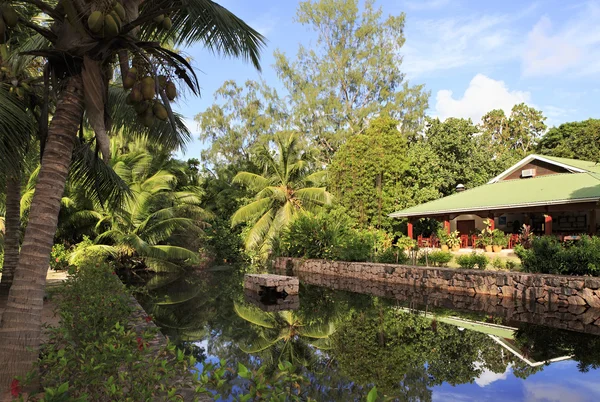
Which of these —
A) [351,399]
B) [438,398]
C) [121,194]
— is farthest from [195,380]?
[121,194]

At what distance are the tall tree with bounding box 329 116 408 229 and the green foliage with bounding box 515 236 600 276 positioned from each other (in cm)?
1179

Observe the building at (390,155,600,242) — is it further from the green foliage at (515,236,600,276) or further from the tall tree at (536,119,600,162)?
the tall tree at (536,119,600,162)

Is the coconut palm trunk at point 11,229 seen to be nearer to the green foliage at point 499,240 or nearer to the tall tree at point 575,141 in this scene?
the green foliage at point 499,240

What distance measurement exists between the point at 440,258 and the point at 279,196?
1037cm

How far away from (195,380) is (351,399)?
422cm

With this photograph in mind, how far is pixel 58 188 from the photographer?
13.7 feet

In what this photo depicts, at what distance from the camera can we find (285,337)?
9.35m

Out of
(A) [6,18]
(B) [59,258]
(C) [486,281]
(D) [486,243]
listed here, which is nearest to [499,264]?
(C) [486,281]

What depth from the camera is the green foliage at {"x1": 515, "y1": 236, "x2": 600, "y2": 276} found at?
477 inches

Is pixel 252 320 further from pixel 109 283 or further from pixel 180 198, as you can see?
pixel 180 198

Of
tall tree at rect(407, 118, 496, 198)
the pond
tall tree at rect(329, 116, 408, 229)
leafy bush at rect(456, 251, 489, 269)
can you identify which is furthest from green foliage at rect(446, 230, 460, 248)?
the pond

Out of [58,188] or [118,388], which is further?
[58,188]

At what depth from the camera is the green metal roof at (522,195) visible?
56.6ft

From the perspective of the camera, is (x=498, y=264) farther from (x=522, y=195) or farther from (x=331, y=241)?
(x=331, y=241)
